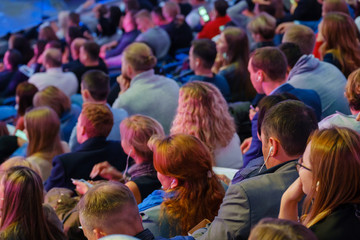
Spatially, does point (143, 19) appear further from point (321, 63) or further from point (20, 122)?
point (321, 63)

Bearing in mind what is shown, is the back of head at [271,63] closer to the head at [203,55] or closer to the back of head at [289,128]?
the head at [203,55]

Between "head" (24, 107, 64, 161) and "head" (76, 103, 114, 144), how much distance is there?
0.43 metres

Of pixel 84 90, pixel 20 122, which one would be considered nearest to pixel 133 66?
pixel 84 90

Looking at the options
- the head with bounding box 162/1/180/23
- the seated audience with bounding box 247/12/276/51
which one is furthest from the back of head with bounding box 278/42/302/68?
the head with bounding box 162/1/180/23

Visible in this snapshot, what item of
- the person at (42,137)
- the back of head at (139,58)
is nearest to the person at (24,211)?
the person at (42,137)

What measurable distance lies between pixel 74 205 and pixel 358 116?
177 cm

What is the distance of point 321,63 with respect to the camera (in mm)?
4707

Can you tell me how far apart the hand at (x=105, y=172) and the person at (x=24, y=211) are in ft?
3.21

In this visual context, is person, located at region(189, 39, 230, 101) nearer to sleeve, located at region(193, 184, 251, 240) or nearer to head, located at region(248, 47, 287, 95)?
head, located at region(248, 47, 287, 95)

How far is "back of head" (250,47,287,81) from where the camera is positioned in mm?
4305

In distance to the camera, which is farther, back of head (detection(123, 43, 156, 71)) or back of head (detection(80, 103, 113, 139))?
back of head (detection(123, 43, 156, 71))

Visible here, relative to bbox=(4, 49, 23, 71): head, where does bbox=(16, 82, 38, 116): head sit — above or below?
below

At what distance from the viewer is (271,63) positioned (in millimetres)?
4312


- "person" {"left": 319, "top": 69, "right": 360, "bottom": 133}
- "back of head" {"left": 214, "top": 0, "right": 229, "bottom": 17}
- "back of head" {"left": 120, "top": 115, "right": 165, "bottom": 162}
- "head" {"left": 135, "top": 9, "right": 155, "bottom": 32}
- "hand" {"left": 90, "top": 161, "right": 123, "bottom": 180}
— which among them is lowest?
"hand" {"left": 90, "top": 161, "right": 123, "bottom": 180}
